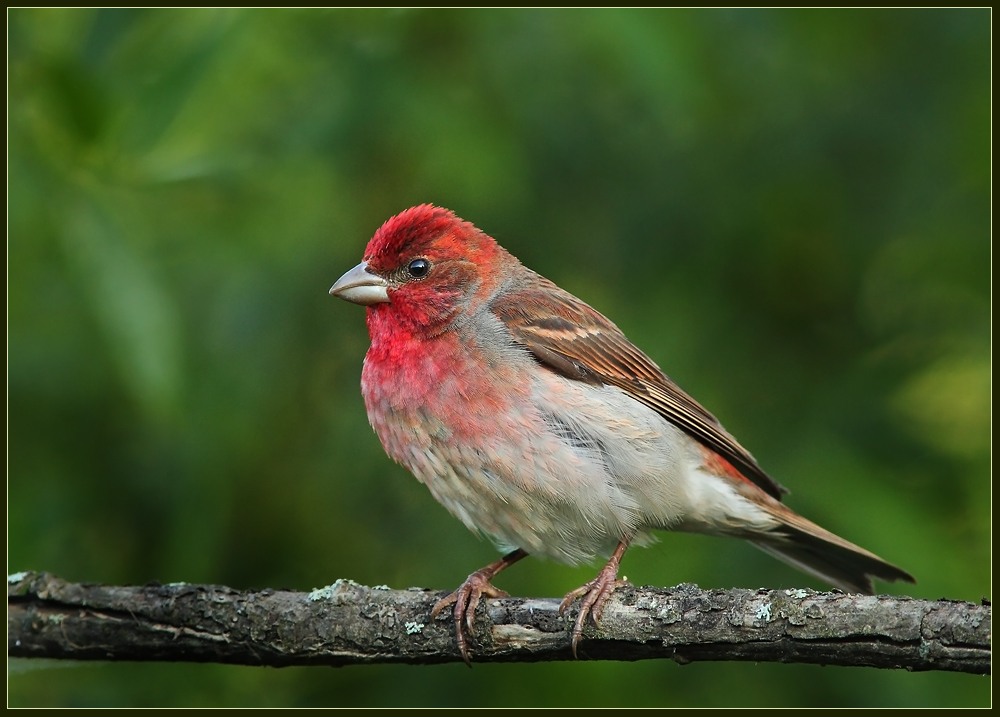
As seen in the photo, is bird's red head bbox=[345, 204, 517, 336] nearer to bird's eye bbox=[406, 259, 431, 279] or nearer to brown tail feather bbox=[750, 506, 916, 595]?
bird's eye bbox=[406, 259, 431, 279]

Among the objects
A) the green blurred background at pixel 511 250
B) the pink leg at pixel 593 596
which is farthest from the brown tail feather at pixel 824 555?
the pink leg at pixel 593 596

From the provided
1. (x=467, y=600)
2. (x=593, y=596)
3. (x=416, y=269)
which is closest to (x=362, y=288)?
(x=416, y=269)

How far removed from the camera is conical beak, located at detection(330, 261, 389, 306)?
6.36m

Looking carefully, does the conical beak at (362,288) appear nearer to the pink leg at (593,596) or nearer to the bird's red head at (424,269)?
the bird's red head at (424,269)

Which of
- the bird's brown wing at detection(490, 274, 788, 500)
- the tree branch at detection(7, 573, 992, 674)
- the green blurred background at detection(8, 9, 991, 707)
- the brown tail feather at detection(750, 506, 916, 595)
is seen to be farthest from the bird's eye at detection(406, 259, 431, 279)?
the brown tail feather at detection(750, 506, 916, 595)

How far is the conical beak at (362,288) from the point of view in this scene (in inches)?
250

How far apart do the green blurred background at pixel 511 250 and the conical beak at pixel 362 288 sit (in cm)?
62

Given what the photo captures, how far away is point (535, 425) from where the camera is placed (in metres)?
5.89

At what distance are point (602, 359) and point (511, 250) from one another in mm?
1091

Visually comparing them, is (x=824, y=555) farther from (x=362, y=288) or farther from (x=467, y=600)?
(x=362, y=288)

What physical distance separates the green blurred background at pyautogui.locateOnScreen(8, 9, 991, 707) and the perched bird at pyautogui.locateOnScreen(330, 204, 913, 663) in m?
0.32

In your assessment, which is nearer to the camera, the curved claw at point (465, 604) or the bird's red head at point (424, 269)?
the curved claw at point (465, 604)

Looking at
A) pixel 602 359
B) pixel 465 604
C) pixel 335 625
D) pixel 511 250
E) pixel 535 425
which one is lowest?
pixel 335 625

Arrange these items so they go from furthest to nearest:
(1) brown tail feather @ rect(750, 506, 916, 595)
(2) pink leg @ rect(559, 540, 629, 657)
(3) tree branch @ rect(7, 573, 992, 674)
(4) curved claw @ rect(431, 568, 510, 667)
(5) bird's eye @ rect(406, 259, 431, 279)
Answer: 1. (5) bird's eye @ rect(406, 259, 431, 279)
2. (1) brown tail feather @ rect(750, 506, 916, 595)
3. (4) curved claw @ rect(431, 568, 510, 667)
4. (2) pink leg @ rect(559, 540, 629, 657)
5. (3) tree branch @ rect(7, 573, 992, 674)
